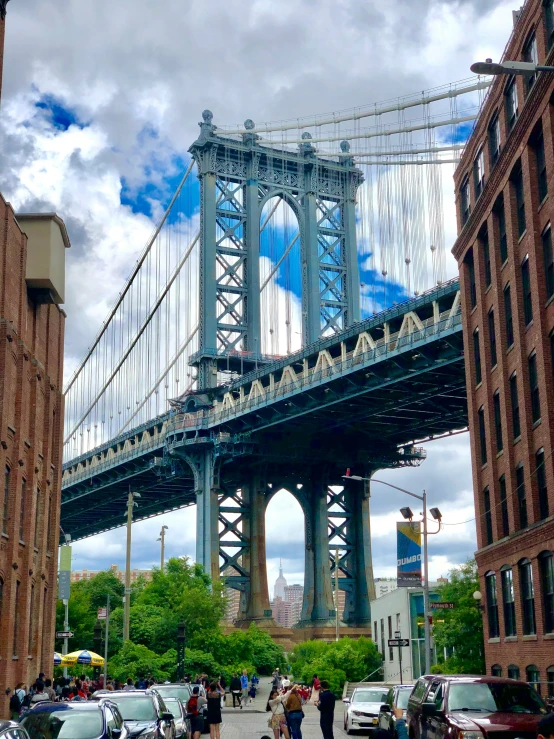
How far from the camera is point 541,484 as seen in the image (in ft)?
111

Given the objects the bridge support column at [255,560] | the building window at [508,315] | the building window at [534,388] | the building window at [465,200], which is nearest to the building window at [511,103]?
the building window at [508,315]

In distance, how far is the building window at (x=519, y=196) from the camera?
36219 millimetres

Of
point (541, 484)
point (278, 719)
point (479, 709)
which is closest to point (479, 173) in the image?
point (541, 484)

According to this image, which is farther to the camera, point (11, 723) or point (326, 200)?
point (326, 200)

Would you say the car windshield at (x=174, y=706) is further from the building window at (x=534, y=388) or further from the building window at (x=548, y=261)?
the building window at (x=548, y=261)

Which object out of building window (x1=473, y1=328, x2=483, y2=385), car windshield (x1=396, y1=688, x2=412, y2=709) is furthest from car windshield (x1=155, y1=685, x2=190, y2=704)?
building window (x1=473, y1=328, x2=483, y2=385)

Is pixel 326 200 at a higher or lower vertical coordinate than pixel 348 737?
higher

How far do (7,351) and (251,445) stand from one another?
48.6 m

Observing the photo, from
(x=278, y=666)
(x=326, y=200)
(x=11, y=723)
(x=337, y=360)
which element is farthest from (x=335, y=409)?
(x=11, y=723)

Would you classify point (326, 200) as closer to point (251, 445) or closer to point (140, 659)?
point (251, 445)

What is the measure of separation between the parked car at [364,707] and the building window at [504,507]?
23.4 ft

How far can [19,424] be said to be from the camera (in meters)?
37.1

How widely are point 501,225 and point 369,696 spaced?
16696mm

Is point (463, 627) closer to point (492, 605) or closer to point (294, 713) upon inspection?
point (492, 605)
